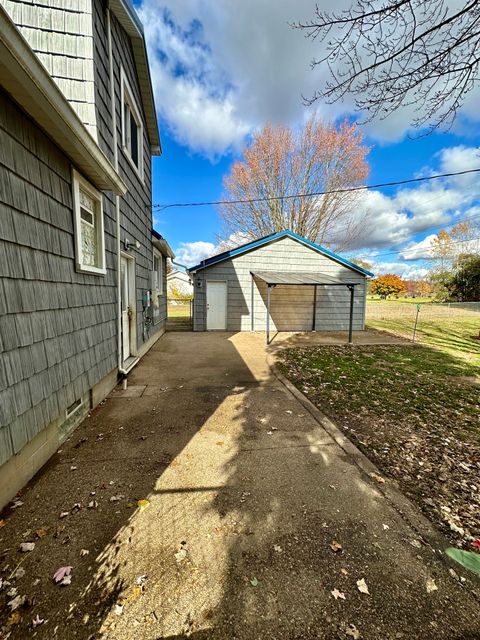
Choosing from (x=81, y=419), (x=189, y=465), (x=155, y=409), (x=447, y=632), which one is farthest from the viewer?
(x=155, y=409)

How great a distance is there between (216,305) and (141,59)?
7688 millimetres

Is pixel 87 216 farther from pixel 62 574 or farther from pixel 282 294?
pixel 282 294

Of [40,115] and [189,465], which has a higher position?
[40,115]

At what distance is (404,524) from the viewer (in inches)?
79.0

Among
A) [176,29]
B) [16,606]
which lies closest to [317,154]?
[176,29]

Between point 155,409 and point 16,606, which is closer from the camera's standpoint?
point 16,606

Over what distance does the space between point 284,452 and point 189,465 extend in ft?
3.20

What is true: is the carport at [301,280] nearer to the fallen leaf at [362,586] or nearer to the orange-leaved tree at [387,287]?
the fallen leaf at [362,586]

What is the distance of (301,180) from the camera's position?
17.6 metres

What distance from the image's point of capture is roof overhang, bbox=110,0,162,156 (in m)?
4.85

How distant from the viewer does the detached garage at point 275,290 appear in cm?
1162

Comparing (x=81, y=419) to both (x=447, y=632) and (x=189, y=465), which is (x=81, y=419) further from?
(x=447, y=632)

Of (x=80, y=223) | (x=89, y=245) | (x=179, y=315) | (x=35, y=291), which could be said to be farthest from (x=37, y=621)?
(x=179, y=315)

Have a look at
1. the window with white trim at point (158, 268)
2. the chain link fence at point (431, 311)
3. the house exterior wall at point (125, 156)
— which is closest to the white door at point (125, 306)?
the house exterior wall at point (125, 156)
